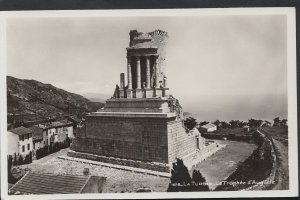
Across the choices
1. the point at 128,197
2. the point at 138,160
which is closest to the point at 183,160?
the point at 138,160

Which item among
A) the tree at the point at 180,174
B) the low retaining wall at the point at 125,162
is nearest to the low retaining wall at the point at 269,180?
the tree at the point at 180,174

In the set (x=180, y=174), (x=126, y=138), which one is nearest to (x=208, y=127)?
(x=180, y=174)

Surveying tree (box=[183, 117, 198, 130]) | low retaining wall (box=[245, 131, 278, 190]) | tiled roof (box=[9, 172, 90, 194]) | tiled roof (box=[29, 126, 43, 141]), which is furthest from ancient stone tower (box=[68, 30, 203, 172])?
low retaining wall (box=[245, 131, 278, 190])

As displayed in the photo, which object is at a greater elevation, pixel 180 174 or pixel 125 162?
pixel 125 162

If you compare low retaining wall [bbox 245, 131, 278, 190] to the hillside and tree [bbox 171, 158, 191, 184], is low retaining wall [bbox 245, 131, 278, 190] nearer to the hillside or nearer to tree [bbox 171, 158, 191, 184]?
tree [bbox 171, 158, 191, 184]

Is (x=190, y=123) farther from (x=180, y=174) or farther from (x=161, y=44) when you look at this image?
(x=161, y=44)

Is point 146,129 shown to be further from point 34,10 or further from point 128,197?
point 34,10
